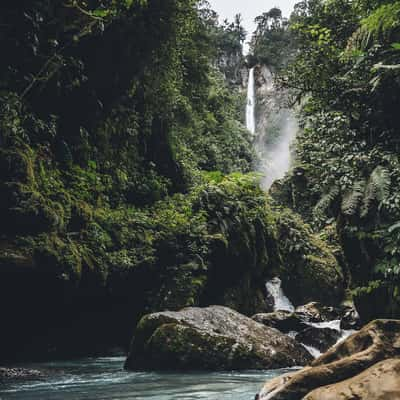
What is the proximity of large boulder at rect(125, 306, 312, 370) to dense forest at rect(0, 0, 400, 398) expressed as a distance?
0.36m

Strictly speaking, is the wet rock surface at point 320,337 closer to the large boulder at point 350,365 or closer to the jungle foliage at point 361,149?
the jungle foliage at point 361,149

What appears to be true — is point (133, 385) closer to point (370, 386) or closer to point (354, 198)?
point (370, 386)

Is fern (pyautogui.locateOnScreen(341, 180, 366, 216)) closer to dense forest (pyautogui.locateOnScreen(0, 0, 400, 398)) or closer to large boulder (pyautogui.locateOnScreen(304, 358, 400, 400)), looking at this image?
dense forest (pyautogui.locateOnScreen(0, 0, 400, 398))

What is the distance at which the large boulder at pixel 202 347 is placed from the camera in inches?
256

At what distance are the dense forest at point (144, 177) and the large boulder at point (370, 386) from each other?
111 inches

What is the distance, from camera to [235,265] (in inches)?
461

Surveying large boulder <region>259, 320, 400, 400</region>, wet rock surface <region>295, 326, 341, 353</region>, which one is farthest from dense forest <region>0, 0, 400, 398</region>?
large boulder <region>259, 320, 400, 400</region>

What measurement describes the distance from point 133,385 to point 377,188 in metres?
4.31

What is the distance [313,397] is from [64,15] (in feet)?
26.3

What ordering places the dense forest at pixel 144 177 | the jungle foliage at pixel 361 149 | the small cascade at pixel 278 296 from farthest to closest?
the small cascade at pixel 278 296 < the dense forest at pixel 144 177 < the jungle foliage at pixel 361 149

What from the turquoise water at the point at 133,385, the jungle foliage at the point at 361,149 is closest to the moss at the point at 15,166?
the turquoise water at the point at 133,385

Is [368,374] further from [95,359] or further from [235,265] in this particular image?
[235,265]

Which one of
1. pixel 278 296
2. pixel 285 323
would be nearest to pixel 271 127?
pixel 278 296

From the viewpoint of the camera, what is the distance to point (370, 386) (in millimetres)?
2869
